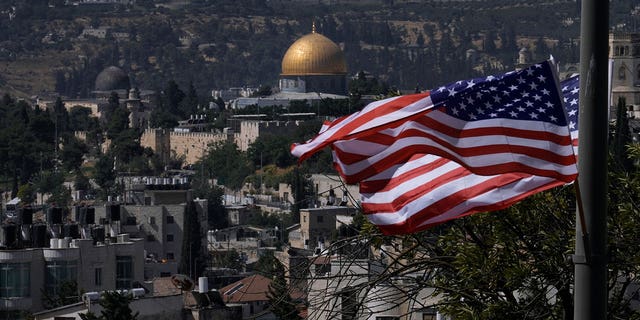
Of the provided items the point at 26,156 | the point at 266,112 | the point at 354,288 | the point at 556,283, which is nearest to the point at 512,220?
the point at 556,283

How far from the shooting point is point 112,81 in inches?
7515

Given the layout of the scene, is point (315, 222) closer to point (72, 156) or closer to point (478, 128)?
point (72, 156)

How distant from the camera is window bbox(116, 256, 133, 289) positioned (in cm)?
4194

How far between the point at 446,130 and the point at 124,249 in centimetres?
3125

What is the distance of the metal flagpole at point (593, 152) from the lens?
10.6 meters

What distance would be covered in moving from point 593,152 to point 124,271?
32460mm

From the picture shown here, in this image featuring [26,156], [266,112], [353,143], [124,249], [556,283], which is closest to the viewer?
[353,143]

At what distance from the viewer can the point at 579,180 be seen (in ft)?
35.1

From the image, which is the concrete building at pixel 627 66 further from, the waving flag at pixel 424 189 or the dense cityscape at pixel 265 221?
the waving flag at pixel 424 189

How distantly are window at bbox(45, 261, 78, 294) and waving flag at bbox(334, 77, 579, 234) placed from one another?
27.2 m

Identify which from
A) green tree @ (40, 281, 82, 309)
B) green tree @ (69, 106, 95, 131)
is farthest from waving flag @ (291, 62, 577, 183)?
green tree @ (69, 106, 95, 131)

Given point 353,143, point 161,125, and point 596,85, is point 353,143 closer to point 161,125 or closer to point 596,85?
point 596,85

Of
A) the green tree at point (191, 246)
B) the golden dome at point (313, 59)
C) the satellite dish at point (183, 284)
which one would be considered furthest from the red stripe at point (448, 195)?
the golden dome at point (313, 59)

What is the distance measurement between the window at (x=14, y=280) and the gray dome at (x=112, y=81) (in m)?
150
